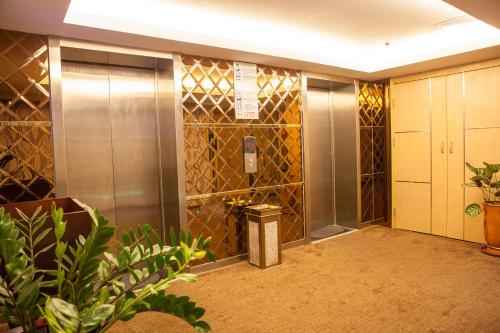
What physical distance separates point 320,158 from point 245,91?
1.79 meters

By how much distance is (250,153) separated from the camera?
12.9ft

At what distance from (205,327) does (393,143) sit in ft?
15.6

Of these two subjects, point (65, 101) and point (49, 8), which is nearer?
point (49, 8)

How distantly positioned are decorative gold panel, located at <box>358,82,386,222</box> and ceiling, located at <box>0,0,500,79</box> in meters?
0.66

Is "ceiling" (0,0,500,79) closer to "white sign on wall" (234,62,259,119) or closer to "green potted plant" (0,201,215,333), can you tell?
"white sign on wall" (234,62,259,119)

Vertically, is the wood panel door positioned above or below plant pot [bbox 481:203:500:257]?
above

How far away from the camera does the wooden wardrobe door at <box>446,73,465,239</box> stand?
4398 millimetres

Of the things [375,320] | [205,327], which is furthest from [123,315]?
[375,320]

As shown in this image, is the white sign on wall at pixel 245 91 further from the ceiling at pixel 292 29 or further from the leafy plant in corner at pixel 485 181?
the leafy plant in corner at pixel 485 181

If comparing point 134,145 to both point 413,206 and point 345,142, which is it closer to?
point 345,142

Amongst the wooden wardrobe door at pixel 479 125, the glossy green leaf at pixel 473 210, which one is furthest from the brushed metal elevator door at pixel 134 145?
the wooden wardrobe door at pixel 479 125

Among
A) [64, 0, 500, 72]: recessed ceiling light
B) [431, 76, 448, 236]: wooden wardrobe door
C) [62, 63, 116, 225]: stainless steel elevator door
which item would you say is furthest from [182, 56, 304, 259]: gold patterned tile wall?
[431, 76, 448, 236]: wooden wardrobe door

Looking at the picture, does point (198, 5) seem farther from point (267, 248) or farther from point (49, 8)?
point (267, 248)

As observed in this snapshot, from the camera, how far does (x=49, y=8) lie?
2.29m
